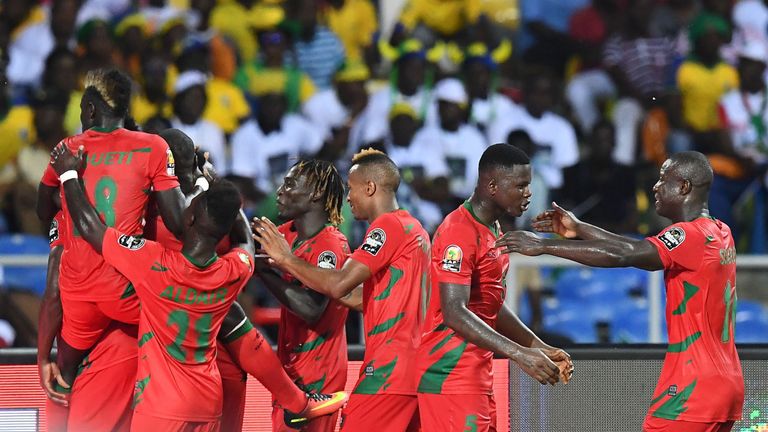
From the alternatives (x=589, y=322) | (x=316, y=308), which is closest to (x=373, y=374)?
(x=316, y=308)

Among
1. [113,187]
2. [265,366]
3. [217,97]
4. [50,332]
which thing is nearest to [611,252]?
[265,366]

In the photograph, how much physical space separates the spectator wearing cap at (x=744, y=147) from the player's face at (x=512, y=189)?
5.34m

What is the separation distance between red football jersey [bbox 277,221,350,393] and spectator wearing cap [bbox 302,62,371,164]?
4.28 metres

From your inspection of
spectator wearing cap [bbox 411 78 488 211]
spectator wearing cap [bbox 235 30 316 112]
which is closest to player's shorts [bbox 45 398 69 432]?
spectator wearing cap [bbox 411 78 488 211]

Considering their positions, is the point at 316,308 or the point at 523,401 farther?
the point at 523,401

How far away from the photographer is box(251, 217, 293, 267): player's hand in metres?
6.04

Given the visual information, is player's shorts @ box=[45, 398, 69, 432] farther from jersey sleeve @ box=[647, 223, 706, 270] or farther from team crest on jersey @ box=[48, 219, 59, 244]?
jersey sleeve @ box=[647, 223, 706, 270]

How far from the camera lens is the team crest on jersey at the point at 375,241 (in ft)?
19.6

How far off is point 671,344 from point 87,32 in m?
6.55

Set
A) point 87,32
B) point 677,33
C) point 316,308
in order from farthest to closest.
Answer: point 677,33 → point 87,32 → point 316,308

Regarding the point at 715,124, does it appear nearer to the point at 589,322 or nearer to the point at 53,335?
the point at 589,322

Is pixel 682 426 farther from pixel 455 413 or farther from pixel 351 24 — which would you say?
pixel 351 24

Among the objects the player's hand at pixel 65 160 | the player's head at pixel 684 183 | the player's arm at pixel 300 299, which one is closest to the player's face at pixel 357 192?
the player's arm at pixel 300 299

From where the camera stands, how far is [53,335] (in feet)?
20.1
